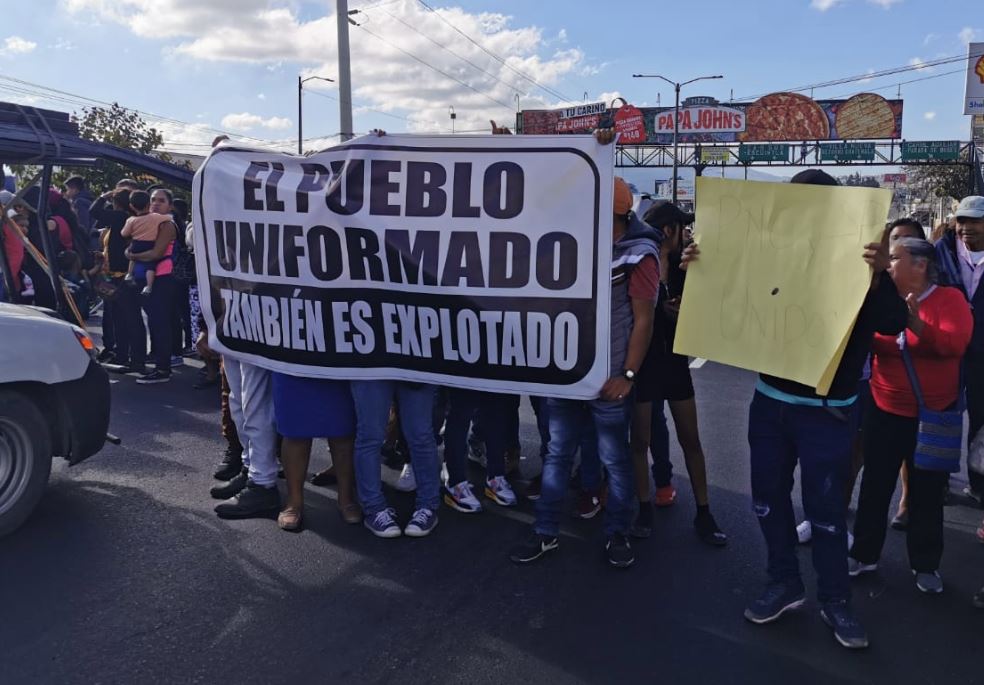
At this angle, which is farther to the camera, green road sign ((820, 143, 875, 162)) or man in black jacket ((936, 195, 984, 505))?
green road sign ((820, 143, 875, 162))

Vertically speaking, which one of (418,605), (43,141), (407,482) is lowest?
(418,605)

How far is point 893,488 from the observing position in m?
3.66

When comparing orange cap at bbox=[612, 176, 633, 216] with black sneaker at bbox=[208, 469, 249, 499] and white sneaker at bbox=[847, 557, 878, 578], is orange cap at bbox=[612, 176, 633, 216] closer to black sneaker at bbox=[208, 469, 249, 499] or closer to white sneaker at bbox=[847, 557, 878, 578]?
white sneaker at bbox=[847, 557, 878, 578]

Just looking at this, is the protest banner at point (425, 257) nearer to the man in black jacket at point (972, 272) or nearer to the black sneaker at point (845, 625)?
the black sneaker at point (845, 625)

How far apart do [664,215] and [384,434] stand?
1980 millimetres

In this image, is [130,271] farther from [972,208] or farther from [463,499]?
[972,208]

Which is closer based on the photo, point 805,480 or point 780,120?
point 805,480

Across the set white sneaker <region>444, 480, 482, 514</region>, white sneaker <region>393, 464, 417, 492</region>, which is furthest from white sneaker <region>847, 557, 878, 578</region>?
white sneaker <region>393, 464, 417, 492</region>

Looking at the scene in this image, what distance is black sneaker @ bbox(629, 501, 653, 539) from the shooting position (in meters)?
4.27

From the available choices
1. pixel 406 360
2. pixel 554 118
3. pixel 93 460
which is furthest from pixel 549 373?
pixel 554 118

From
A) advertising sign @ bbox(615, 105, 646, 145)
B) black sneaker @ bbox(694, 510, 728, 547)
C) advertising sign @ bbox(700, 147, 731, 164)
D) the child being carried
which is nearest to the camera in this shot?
black sneaker @ bbox(694, 510, 728, 547)

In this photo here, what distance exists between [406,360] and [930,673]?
267 centimetres

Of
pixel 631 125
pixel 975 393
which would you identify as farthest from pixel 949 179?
pixel 975 393

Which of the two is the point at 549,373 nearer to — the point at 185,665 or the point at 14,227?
the point at 185,665
